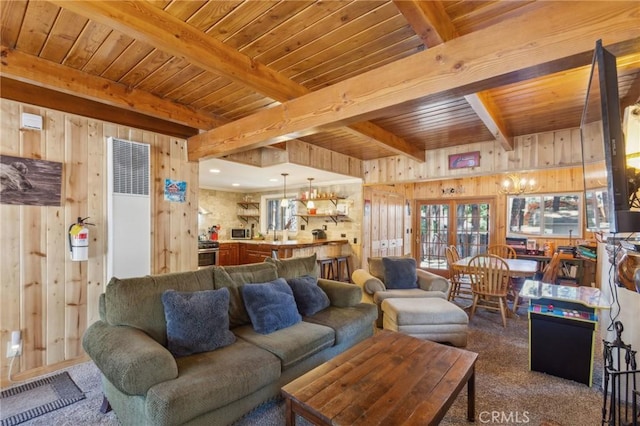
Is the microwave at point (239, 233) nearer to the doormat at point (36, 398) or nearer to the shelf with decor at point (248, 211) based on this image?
the shelf with decor at point (248, 211)

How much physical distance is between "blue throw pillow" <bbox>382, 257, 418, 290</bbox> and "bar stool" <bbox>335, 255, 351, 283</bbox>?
185cm

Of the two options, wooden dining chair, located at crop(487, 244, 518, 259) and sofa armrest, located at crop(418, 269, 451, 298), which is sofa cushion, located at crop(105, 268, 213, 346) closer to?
sofa armrest, located at crop(418, 269, 451, 298)

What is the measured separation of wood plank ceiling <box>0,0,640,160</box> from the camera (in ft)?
5.16

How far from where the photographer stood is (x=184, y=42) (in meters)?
1.74

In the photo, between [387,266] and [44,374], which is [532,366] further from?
[44,374]

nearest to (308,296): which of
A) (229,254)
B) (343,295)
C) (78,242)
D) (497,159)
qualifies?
(343,295)

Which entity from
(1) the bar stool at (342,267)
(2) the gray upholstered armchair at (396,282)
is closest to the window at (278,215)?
(1) the bar stool at (342,267)

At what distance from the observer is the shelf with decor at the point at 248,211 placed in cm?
805

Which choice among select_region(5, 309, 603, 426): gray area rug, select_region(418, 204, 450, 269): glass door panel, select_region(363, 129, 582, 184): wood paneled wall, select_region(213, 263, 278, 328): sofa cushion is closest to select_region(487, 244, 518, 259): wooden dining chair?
select_region(418, 204, 450, 269): glass door panel

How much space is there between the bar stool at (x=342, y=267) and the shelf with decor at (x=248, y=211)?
10.4 feet

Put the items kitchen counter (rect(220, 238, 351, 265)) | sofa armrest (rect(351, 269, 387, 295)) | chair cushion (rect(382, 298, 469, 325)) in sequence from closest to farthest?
chair cushion (rect(382, 298, 469, 325)), sofa armrest (rect(351, 269, 387, 295)), kitchen counter (rect(220, 238, 351, 265))

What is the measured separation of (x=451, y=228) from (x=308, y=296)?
5.24m

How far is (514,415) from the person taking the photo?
79.1 inches

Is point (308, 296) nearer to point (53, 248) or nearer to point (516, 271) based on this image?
point (53, 248)
